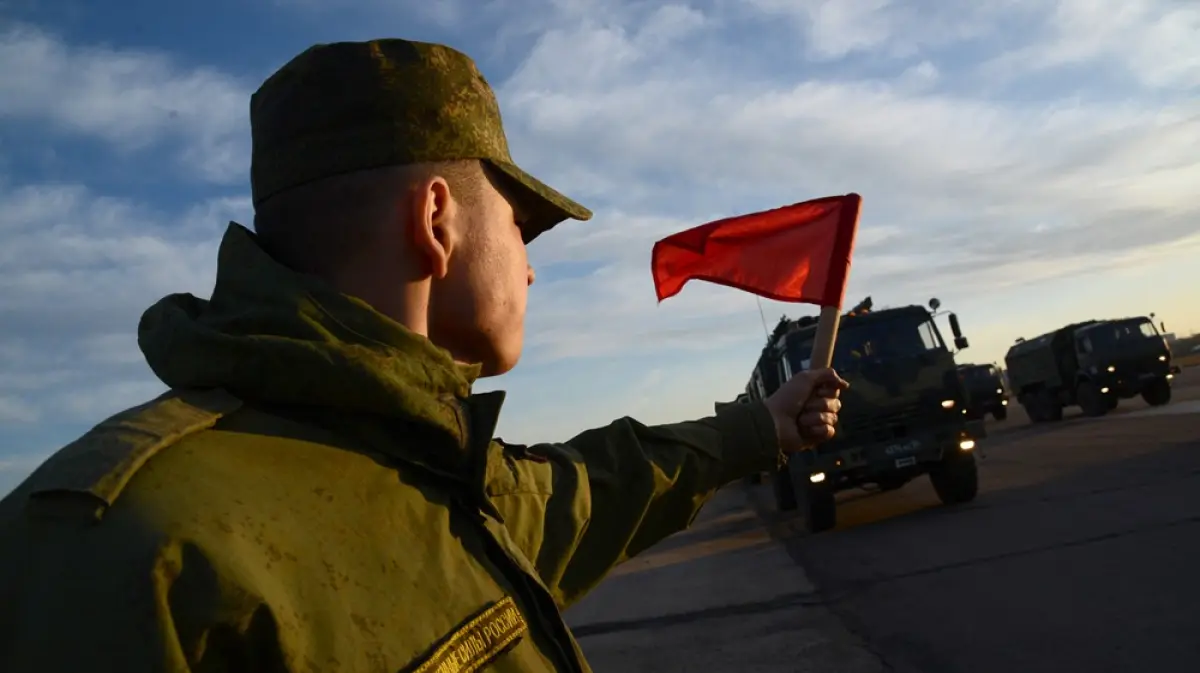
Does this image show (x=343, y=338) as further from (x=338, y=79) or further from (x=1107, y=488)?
(x=1107, y=488)

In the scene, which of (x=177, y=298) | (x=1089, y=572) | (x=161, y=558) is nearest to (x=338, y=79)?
(x=177, y=298)

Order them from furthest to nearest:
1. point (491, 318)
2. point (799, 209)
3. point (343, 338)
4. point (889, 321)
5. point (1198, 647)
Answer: point (889, 321)
point (1198, 647)
point (799, 209)
point (491, 318)
point (343, 338)

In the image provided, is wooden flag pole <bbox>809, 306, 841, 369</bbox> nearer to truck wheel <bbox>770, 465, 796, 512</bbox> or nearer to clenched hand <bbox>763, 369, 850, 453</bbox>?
clenched hand <bbox>763, 369, 850, 453</bbox>

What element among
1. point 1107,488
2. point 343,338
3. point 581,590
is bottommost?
point 1107,488

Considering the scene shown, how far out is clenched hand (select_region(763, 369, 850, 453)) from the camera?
8.14 feet

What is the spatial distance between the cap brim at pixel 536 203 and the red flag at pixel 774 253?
116 cm

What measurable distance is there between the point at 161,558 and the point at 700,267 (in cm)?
233

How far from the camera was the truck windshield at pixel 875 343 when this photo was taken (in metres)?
12.1

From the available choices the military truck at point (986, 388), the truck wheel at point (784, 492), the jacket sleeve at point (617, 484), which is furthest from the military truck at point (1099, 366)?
the jacket sleeve at point (617, 484)

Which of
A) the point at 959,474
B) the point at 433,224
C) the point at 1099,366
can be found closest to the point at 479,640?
the point at 433,224

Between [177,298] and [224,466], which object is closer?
[224,466]

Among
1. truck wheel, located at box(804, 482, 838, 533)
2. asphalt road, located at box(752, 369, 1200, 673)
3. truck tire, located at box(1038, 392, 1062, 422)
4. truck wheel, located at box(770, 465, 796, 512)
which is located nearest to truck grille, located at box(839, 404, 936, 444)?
truck wheel, located at box(804, 482, 838, 533)

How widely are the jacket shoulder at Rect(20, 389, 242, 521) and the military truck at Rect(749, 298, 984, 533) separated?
434 inches

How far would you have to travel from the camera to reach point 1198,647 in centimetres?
473
